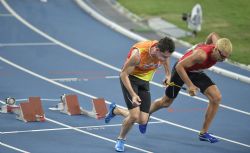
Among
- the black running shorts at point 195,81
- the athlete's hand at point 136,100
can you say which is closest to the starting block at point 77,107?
the black running shorts at point 195,81

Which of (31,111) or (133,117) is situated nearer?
(133,117)

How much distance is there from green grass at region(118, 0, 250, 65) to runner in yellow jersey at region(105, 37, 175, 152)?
7.32 m

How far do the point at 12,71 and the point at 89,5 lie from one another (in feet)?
22.1

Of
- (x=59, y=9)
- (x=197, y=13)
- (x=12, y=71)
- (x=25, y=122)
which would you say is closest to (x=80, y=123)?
(x=25, y=122)

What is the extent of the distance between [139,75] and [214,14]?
11.2 meters

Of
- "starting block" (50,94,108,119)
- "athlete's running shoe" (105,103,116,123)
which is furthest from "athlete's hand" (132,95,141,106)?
"starting block" (50,94,108,119)

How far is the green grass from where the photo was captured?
20.0 m

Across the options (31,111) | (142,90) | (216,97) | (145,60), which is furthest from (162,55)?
(31,111)

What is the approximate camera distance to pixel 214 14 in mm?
22547

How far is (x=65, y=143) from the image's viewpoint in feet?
39.9

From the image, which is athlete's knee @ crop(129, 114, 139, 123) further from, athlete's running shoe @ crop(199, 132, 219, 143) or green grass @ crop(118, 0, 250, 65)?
green grass @ crop(118, 0, 250, 65)

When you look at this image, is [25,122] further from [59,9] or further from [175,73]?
[59,9]

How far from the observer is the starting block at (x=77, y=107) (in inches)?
536

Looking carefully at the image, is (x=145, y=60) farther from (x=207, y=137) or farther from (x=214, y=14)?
(x=214, y=14)
